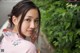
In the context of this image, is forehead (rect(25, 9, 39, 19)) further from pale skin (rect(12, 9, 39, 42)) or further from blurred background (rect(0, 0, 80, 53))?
blurred background (rect(0, 0, 80, 53))

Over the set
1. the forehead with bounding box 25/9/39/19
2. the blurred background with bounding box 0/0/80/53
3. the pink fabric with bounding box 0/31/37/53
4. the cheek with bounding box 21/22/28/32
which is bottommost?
the blurred background with bounding box 0/0/80/53

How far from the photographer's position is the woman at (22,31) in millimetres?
2016

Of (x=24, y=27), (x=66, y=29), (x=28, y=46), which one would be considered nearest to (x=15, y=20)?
(x=24, y=27)

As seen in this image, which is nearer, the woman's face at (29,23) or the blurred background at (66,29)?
the woman's face at (29,23)

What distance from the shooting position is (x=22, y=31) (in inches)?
81.8

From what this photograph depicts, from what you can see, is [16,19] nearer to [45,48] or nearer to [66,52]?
[66,52]

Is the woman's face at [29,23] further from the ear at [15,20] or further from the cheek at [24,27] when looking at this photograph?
the ear at [15,20]

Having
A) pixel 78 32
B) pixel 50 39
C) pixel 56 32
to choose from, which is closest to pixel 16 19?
pixel 78 32

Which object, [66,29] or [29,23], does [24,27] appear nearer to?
[29,23]

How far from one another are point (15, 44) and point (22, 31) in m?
0.11

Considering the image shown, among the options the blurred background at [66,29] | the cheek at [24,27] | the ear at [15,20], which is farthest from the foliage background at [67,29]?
the cheek at [24,27]

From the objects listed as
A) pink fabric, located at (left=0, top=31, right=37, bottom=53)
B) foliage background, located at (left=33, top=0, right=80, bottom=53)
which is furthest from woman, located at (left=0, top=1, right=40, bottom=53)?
foliage background, located at (left=33, top=0, right=80, bottom=53)

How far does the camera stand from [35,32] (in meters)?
2.15

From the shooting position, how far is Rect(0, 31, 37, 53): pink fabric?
1982mm
